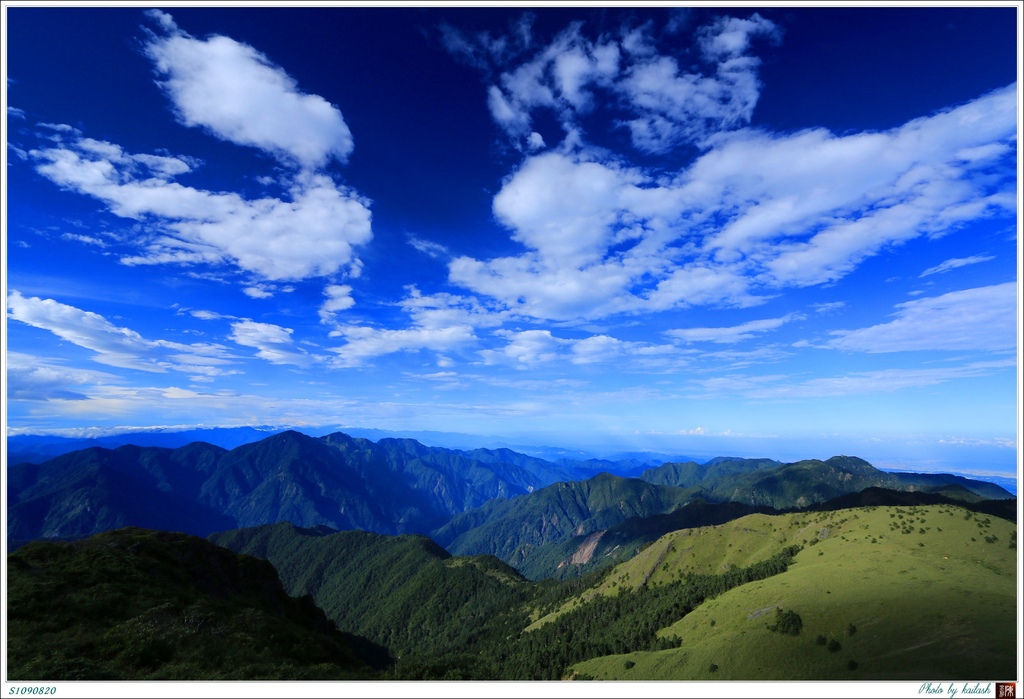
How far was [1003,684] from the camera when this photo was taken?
14312 mm

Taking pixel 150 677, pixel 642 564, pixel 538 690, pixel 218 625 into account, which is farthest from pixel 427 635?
pixel 538 690

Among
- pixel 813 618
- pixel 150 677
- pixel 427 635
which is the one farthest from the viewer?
pixel 427 635

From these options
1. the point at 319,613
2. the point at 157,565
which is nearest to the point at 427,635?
the point at 319,613

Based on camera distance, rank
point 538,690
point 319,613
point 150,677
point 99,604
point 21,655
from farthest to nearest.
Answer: point 319,613 → point 99,604 → point 21,655 → point 150,677 → point 538,690

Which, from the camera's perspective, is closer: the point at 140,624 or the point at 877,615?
the point at 140,624

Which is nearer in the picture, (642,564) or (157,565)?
(157,565)

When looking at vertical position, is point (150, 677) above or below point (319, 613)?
above

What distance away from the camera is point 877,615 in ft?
114

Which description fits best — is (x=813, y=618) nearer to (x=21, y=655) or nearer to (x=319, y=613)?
(x=21, y=655)

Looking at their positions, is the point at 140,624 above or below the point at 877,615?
below

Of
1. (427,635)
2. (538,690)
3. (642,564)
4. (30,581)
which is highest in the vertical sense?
(538,690)

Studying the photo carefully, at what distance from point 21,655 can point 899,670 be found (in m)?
56.8

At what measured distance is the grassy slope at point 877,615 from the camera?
86.6 ft

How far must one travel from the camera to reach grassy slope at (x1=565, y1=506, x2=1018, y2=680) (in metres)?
26.4
